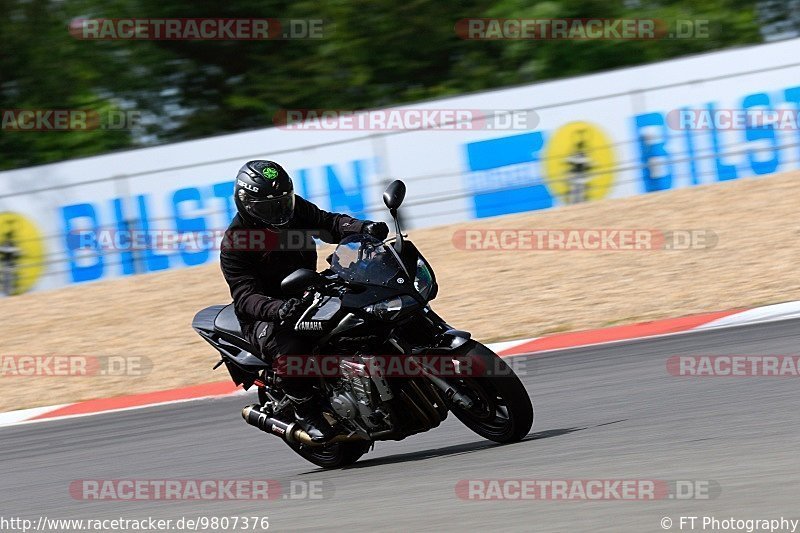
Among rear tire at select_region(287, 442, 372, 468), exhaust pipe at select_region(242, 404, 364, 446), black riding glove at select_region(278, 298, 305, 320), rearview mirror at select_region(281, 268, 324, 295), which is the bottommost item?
rear tire at select_region(287, 442, 372, 468)

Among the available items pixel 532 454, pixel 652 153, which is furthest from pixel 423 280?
pixel 652 153

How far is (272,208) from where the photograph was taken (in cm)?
716

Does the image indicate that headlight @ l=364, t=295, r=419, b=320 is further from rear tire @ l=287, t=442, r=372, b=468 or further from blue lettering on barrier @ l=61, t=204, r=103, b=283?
blue lettering on barrier @ l=61, t=204, r=103, b=283

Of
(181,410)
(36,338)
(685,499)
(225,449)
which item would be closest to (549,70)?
(36,338)

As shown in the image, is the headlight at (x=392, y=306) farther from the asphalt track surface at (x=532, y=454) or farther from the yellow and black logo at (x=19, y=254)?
the yellow and black logo at (x=19, y=254)

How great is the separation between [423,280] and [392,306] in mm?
247

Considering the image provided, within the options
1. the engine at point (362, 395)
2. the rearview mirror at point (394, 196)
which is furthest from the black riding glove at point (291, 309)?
the rearview mirror at point (394, 196)

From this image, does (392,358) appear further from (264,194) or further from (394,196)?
(264,194)

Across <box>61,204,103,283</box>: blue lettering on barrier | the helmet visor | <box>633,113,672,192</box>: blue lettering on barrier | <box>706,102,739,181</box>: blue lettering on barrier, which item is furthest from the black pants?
<box>706,102,739,181</box>: blue lettering on barrier

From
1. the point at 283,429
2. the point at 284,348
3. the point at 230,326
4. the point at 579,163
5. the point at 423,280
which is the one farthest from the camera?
the point at 579,163

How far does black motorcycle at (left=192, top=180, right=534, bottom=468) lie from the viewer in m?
6.79

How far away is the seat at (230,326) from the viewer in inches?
300

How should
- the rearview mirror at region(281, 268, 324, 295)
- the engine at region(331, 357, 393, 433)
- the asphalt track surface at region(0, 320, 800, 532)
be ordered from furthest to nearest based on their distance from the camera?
the engine at region(331, 357, 393, 433) < the rearview mirror at region(281, 268, 324, 295) < the asphalt track surface at region(0, 320, 800, 532)

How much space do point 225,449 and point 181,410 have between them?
1996 millimetres
